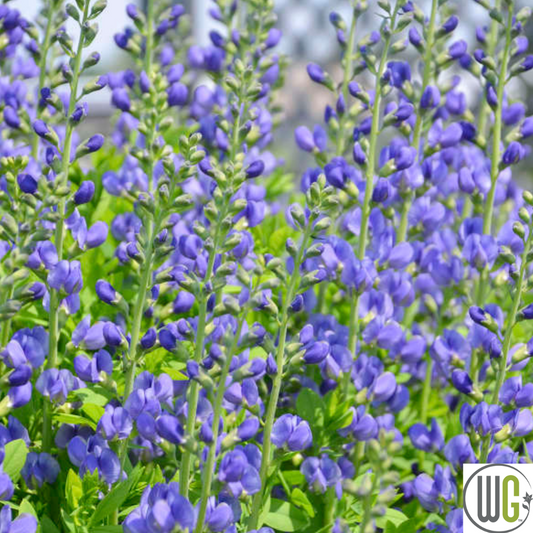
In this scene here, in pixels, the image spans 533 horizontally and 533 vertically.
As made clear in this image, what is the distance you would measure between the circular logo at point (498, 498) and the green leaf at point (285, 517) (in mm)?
361

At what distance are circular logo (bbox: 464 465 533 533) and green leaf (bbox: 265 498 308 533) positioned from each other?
1.18 feet

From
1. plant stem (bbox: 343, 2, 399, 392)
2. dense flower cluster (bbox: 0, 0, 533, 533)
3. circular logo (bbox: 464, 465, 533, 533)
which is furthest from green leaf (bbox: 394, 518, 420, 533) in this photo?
plant stem (bbox: 343, 2, 399, 392)

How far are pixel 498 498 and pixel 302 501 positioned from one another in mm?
423

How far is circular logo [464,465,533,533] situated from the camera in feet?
6.30

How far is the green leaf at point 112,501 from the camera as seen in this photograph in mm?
1745

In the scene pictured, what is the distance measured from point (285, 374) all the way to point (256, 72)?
1182mm

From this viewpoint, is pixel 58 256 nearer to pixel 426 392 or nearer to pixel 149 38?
pixel 149 38

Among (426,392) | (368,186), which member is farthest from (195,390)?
(426,392)

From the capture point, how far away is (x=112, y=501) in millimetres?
1750

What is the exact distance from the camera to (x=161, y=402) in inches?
74.9

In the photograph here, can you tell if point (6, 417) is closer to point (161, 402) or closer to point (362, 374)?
point (161, 402)

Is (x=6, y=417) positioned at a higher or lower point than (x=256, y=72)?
lower

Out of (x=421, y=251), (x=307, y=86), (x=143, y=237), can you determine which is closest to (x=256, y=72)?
(x=421, y=251)

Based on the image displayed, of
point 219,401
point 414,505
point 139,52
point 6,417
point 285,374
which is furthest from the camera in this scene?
point 139,52
